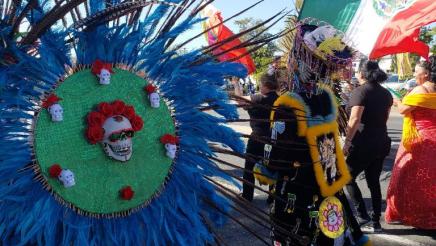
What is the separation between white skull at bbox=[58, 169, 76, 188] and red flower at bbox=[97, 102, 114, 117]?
20 cm

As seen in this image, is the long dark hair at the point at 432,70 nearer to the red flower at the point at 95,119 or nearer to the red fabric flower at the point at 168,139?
the red fabric flower at the point at 168,139

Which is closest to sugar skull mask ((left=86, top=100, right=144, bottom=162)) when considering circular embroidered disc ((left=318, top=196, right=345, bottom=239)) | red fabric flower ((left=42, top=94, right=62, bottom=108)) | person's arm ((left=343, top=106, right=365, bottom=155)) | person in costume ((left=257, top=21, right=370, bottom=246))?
red fabric flower ((left=42, top=94, right=62, bottom=108))

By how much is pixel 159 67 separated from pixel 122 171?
0.36 m

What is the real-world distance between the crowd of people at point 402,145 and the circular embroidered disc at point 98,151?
2533 millimetres

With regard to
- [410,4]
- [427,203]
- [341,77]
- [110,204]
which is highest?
[410,4]

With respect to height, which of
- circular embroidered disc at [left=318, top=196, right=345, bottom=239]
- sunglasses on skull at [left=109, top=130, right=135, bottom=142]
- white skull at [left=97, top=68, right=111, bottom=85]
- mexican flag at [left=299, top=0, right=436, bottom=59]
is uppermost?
mexican flag at [left=299, top=0, right=436, bottom=59]

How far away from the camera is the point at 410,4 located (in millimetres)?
4586

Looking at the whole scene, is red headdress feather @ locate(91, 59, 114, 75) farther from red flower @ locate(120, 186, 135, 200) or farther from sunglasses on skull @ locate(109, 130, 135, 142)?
red flower @ locate(120, 186, 135, 200)

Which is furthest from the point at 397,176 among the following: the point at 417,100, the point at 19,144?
the point at 19,144

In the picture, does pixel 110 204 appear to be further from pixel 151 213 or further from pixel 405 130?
pixel 405 130

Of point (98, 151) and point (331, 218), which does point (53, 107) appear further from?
point (331, 218)

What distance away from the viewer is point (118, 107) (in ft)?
4.51

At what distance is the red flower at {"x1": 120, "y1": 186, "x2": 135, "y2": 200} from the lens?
1379 millimetres

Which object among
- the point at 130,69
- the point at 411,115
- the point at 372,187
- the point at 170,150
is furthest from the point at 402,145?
the point at 130,69
